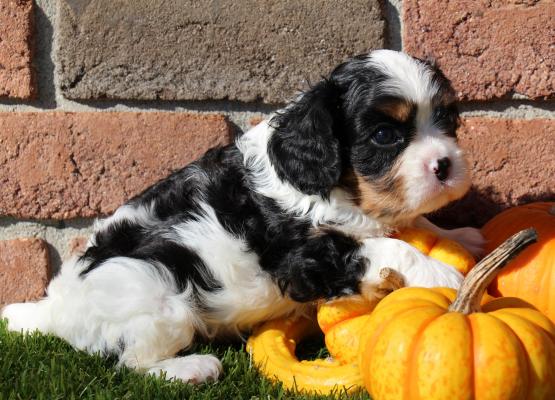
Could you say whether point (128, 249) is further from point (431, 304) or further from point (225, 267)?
point (431, 304)

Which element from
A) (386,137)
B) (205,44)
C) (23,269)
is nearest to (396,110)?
(386,137)

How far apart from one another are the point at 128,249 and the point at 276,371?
0.85m

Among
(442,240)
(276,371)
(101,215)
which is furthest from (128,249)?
(442,240)

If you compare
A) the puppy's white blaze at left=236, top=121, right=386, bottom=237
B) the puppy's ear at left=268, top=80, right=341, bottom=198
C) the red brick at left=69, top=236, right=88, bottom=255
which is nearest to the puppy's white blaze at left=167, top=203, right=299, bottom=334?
the puppy's white blaze at left=236, top=121, right=386, bottom=237

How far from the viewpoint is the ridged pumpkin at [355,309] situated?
98.0 inches

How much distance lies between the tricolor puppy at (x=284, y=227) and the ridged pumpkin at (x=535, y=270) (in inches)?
11.3

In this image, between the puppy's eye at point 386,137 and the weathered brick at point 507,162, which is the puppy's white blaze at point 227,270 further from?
the weathered brick at point 507,162

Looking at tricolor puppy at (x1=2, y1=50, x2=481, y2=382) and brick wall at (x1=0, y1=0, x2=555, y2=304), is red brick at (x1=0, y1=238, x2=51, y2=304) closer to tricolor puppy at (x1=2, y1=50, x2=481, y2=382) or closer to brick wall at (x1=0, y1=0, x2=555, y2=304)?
brick wall at (x1=0, y1=0, x2=555, y2=304)

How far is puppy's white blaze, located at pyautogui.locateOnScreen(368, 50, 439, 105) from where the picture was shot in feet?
8.38

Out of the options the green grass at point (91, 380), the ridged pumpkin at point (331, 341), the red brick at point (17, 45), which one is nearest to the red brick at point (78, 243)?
the green grass at point (91, 380)

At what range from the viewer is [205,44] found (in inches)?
128

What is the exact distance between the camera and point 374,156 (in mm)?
2555

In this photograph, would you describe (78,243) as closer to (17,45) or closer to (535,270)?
(17,45)

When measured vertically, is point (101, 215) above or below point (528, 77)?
below
